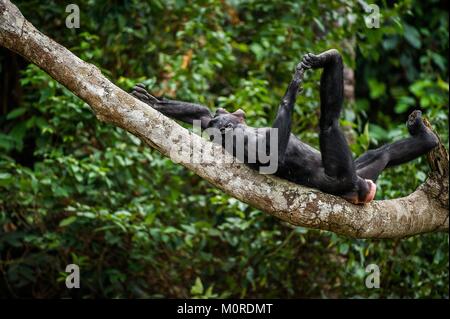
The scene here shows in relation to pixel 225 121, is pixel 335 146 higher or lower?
lower

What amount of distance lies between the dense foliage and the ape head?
1.45 m

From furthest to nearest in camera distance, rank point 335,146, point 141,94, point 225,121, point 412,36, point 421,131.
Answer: point 412,36 → point 421,131 → point 141,94 → point 225,121 → point 335,146

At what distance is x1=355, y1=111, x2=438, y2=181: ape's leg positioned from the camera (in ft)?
17.2

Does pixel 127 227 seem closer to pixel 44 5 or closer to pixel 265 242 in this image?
pixel 265 242

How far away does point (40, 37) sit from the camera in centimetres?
460

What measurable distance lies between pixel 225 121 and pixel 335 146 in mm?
850

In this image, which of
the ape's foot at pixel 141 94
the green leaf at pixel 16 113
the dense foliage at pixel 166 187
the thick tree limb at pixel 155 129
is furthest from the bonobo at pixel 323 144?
the green leaf at pixel 16 113

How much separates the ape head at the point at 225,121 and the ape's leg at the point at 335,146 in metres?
0.67

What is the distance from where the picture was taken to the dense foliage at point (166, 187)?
6648 millimetres

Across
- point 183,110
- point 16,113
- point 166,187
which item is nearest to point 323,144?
point 183,110

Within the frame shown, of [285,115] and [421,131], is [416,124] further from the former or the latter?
[285,115]

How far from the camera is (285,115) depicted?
4543 millimetres

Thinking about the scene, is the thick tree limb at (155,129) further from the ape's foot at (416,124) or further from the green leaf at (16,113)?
the green leaf at (16,113)

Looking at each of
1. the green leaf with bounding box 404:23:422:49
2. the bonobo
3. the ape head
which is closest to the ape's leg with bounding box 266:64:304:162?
the bonobo
